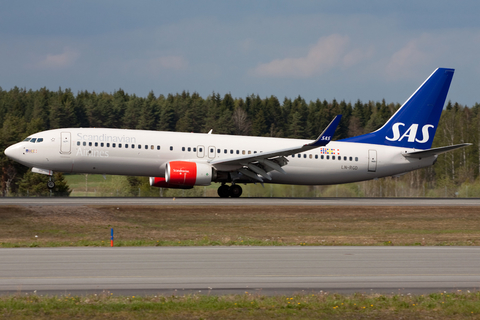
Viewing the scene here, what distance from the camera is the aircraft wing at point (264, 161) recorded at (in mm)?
33500

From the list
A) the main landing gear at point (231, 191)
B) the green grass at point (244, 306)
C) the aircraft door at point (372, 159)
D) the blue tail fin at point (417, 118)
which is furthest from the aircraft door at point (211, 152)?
the green grass at point (244, 306)

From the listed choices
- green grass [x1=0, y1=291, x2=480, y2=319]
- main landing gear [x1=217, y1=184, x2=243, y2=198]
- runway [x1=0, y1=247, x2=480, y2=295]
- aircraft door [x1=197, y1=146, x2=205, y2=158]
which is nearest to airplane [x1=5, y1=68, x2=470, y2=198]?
main landing gear [x1=217, y1=184, x2=243, y2=198]

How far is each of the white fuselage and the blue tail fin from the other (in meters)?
1.84

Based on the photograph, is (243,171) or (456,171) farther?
(456,171)

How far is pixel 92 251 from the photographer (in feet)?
59.7

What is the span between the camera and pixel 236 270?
1470 cm

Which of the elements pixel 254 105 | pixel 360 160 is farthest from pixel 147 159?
pixel 254 105

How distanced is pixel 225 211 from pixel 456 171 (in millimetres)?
70071

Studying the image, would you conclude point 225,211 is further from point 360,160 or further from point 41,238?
point 360,160

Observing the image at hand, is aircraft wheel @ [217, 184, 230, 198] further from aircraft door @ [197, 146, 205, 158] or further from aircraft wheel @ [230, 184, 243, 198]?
aircraft door @ [197, 146, 205, 158]

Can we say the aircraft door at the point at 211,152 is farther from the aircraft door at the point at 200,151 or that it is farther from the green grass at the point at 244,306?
the green grass at the point at 244,306

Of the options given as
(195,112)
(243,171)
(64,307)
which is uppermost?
(195,112)

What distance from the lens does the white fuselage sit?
34281mm

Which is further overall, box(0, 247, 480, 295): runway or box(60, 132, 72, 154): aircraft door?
box(60, 132, 72, 154): aircraft door
